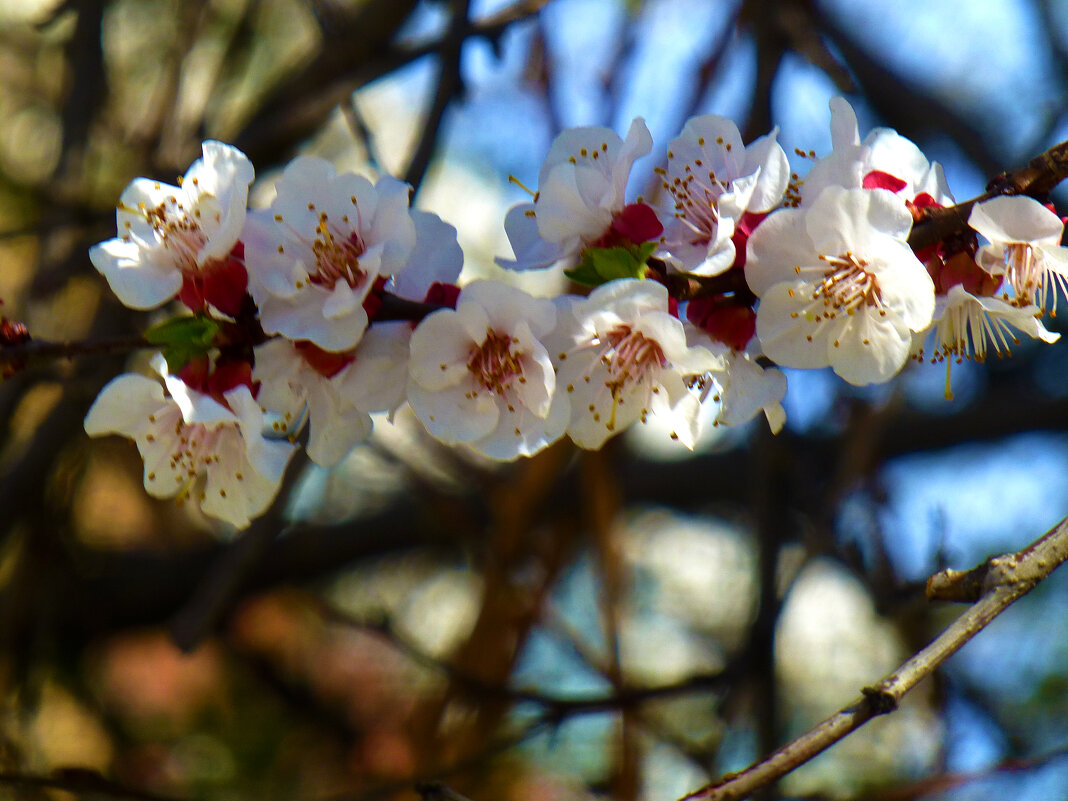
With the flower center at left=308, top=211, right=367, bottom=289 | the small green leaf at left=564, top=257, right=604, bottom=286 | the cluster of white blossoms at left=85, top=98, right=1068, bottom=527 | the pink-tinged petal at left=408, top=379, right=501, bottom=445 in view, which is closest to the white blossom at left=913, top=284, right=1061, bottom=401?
the cluster of white blossoms at left=85, top=98, right=1068, bottom=527

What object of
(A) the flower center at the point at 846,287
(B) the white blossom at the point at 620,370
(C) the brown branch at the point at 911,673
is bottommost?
(C) the brown branch at the point at 911,673

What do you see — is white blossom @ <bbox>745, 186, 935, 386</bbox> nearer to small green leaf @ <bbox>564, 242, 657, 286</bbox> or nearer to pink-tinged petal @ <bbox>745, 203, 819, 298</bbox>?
pink-tinged petal @ <bbox>745, 203, 819, 298</bbox>

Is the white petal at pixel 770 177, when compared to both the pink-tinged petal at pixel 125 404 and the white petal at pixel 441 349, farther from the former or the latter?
the pink-tinged petal at pixel 125 404

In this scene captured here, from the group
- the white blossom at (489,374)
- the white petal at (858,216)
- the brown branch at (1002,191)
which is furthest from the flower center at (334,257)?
the brown branch at (1002,191)

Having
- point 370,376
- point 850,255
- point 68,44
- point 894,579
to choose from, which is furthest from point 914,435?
point 68,44

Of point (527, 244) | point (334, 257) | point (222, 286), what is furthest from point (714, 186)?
point (222, 286)

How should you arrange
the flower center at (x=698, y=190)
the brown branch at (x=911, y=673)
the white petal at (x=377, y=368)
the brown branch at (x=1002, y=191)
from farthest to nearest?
the flower center at (x=698, y=190), the white petal at (x=377, y=368), the brown branch at (x=1002, y=191), the brown branch at (x=911, y=673)

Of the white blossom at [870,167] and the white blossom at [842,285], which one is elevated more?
the white blossom at [870,167]

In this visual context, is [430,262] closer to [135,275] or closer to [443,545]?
[135,275]
